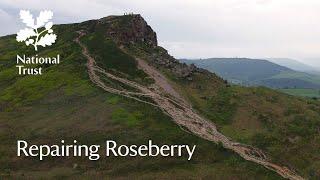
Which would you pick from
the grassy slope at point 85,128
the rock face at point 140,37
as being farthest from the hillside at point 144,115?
the rock face at point 140,37

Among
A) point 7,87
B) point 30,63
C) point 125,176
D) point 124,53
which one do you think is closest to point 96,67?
point 124,53

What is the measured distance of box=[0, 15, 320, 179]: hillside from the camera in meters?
68.6

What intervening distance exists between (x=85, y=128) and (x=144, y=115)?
1044cm

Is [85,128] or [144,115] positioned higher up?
[144,115]

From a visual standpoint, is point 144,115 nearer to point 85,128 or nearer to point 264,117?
point 85,128

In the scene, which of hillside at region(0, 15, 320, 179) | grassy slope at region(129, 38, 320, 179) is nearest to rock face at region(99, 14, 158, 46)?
hillside at region(0, 15, 320, 179)

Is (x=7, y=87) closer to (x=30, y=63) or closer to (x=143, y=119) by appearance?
(x=30, y=63)

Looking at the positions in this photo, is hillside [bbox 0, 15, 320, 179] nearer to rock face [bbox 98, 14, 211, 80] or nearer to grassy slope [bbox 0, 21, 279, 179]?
grassy slope [bbox 0, 21, 279, 179]

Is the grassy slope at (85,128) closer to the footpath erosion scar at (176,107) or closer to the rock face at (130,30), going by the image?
the footpath erosion scar at (176,107)

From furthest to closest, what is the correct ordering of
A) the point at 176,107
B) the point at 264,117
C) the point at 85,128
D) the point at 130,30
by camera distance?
the point at 130,30, the point at 264,117, the point at 176,107, the point at 85,128

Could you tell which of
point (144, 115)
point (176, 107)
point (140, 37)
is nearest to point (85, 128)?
point (144, 115)

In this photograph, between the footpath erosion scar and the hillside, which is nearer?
the hillside

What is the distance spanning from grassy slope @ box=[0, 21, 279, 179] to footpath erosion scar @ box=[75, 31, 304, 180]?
213 centimetres

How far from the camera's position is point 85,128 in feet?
265
